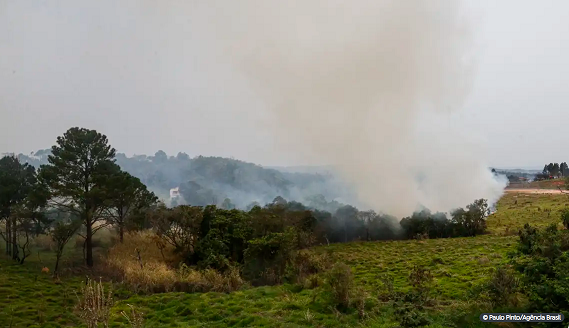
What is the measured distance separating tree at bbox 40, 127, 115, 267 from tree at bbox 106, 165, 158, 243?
18.7 inches

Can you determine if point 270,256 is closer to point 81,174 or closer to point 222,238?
point 222,238

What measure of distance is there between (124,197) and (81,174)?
9.27 feet

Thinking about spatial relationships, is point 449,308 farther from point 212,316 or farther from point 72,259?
point 72,259

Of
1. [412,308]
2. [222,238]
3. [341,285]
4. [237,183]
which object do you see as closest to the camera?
[412,308]

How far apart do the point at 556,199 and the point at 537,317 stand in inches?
1469

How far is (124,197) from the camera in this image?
21344mm

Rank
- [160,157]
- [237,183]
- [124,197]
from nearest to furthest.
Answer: [124,197]
[237,183]
[160,157]

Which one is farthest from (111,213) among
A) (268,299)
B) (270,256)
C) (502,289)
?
A: (502,289)

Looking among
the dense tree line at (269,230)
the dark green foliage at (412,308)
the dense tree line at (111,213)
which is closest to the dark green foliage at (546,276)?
the dark green foliage at (412,308)

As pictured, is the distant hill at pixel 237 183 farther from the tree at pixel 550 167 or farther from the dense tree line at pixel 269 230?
the tree at pixel 550 167

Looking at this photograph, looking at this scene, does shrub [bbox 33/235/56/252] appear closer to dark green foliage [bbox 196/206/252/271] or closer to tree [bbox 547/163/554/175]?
dark green foliage [bbox 196/206/252/271]

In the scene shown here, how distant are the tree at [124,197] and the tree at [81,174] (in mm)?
475

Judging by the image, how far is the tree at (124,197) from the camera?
20453 millimetres

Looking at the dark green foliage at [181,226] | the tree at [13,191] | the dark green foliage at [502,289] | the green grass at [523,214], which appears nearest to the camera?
the dark green foliage at [502,289]
